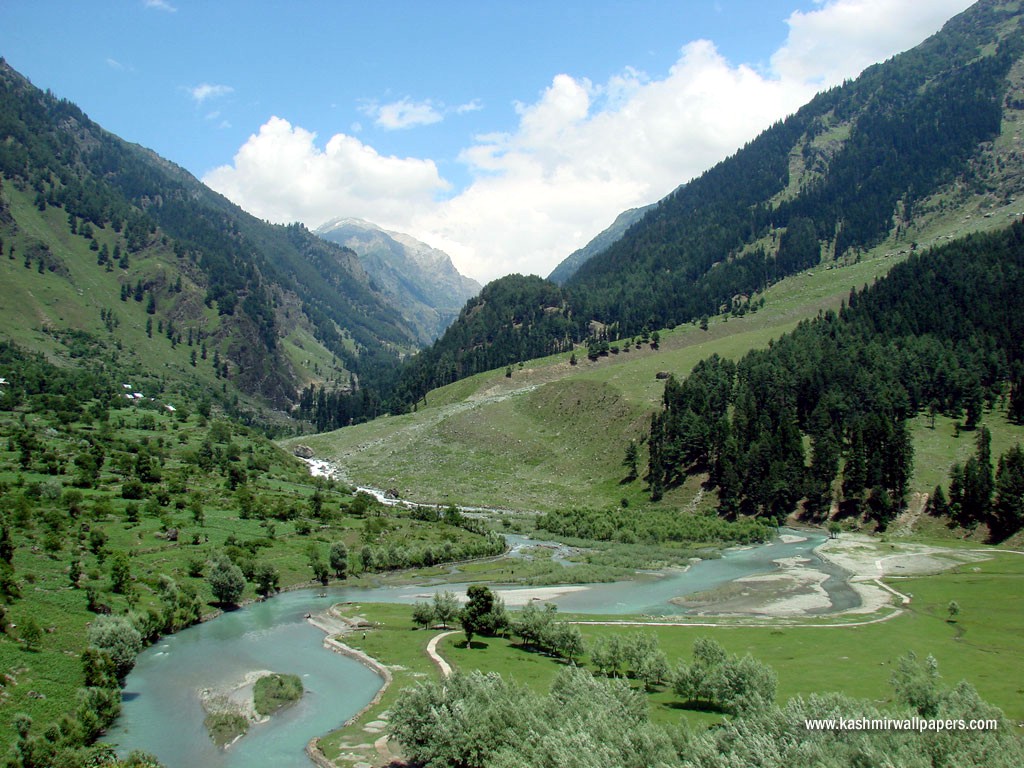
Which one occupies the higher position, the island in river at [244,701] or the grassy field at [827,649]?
the grassy field at [827,649]

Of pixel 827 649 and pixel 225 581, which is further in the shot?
pixel 225 581

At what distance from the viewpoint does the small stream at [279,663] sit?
45.2 meters

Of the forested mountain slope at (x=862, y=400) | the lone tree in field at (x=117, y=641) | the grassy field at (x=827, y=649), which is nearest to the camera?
the grassy field at (x=827, y=649)

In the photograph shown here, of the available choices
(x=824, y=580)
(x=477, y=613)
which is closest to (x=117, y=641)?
(x=477, y=613)

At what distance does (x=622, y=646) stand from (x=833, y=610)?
116ft

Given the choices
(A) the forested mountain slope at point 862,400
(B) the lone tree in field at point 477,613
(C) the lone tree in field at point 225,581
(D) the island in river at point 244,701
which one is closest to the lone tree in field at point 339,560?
(C) the lone tree in field at point 225,581

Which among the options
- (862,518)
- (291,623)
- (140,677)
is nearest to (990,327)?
(862,518)

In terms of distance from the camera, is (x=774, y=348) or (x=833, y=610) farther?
(x=774, y=348)

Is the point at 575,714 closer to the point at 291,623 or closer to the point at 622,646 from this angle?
the point at 622,646

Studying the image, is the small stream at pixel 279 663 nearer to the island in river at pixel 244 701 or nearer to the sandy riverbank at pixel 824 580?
the island in river at pixel 244 701

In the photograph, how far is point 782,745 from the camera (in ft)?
91.7

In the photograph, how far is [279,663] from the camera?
61938 millimetres

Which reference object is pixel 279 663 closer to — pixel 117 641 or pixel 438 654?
pixel 117 641

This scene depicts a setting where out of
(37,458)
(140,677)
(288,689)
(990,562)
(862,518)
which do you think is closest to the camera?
(288,689)
